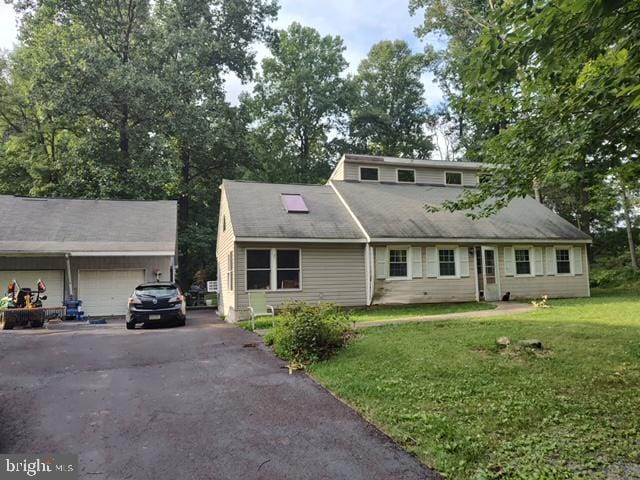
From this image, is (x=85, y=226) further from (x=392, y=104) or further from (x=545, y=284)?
(x=392, y=104)

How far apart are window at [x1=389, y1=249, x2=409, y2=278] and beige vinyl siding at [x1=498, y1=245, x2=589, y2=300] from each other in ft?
14.0

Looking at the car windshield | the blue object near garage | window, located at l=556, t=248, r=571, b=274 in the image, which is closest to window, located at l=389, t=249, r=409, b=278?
window, located at l=556, t=248, r=571, b=274

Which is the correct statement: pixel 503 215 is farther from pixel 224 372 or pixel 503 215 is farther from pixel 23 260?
pixel 23 260

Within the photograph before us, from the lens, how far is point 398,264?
15.2 metres

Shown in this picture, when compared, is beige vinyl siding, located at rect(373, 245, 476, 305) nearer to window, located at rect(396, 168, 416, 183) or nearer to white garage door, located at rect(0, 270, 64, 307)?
window, located at rect(396, 168, 416, 183)

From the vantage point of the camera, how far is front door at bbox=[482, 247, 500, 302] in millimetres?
16344

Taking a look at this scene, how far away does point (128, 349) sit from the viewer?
8805 mm

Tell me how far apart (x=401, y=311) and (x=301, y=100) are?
26.3m

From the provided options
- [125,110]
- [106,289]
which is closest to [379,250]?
[106,289]

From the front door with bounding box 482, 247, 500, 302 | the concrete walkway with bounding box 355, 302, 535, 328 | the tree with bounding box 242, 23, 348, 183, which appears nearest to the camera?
the concrete walkway with bounding box 355, 302, 535, 328

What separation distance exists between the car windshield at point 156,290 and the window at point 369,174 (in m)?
10.5

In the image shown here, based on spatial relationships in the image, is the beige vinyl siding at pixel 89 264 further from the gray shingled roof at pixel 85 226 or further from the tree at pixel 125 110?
the tree at pixel 125 110

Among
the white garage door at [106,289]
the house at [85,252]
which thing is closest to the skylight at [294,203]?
the house at [85,252]

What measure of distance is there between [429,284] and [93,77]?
73.3 ft
